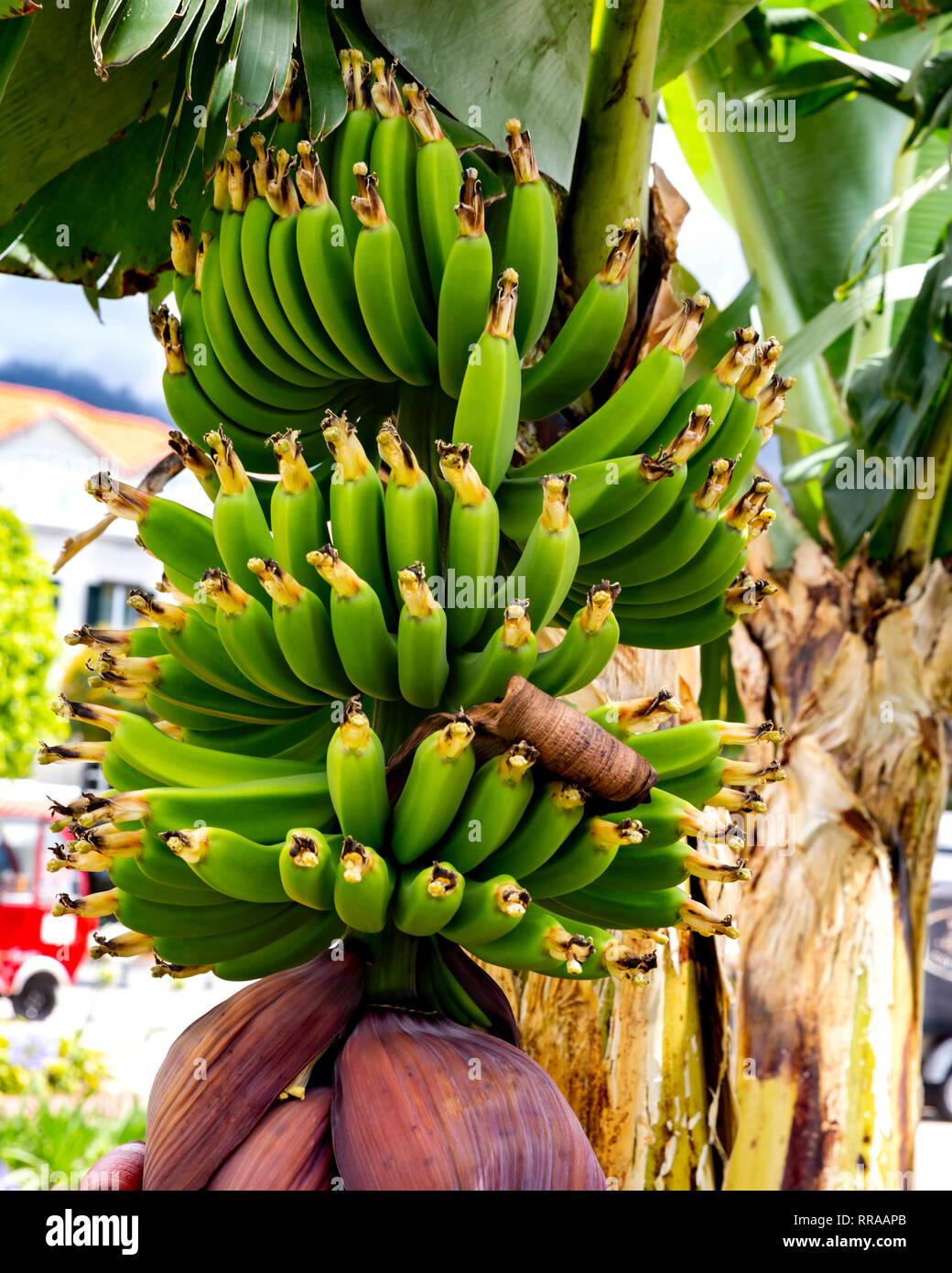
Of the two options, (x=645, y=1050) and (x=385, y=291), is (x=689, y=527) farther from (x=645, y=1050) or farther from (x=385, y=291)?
(x=645, y=1050)

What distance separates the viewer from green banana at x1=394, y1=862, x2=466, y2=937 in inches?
35.4

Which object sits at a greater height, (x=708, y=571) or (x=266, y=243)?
(x=266, y=243)

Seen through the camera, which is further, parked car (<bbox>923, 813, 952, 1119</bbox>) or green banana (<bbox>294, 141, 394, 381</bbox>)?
parked car (<bbox>923, 813, 952, 1119</bbox>)

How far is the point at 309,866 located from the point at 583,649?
0.34m

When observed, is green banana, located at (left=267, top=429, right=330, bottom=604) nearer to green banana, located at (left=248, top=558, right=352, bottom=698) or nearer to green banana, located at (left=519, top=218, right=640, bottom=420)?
green banana, located at (left=248, top=558, right=352, bottom=698)

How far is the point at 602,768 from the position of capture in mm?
931

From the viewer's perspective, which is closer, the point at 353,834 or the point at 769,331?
the point at 353,834

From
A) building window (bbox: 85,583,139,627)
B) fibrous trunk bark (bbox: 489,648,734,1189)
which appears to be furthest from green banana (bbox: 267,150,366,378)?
building window (bbox: 85,583,139,627)

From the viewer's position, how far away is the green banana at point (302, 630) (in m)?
0.99

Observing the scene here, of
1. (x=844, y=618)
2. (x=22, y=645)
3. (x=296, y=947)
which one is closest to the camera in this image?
(x=296, y=947)

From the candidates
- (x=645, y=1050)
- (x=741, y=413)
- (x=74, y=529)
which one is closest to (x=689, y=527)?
(x=741, y=413)

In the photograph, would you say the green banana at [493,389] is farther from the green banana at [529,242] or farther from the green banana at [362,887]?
the green banana at [362,887]

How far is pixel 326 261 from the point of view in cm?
115
